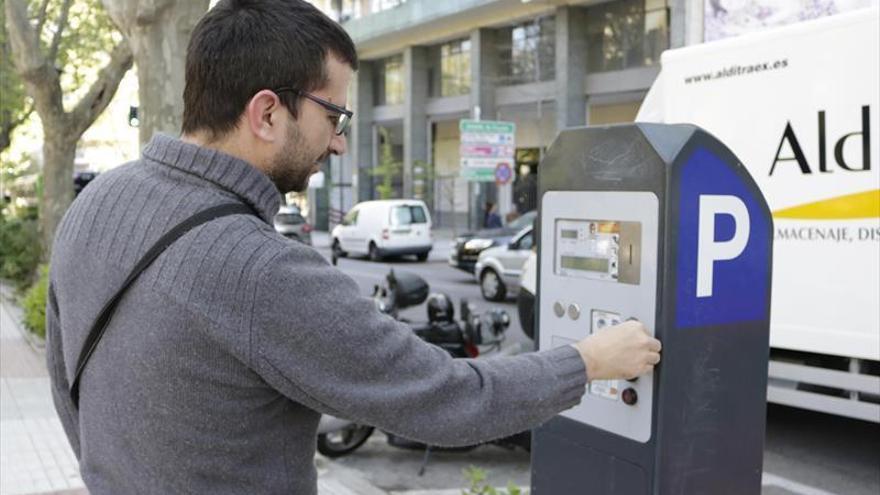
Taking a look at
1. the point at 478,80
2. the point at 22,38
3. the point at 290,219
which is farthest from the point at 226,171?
the point at 478,80

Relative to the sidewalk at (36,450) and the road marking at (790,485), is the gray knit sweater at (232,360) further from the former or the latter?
the road marking at (790,485)

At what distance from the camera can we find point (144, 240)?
1497 mm

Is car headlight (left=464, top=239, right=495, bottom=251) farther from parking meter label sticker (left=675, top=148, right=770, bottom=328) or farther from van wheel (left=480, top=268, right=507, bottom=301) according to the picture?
parking meter label sticker (left=675, top=148, right=770, bottom=328)

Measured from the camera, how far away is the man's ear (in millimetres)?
1508

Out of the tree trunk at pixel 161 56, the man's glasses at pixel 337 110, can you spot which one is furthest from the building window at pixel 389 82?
the man's glasses at pixel 337 110

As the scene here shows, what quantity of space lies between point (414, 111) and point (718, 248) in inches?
1246

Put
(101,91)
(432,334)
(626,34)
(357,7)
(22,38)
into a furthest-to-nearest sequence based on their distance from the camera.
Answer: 1. (357,7)
2. (626,34)
3. (101,91)
4. (22,38)
5. (432,334)

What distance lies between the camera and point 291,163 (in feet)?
5.25

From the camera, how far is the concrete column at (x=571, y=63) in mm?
25719

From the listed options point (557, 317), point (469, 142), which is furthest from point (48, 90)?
point (469, 142)

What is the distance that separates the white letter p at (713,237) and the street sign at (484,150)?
1991 centimetres

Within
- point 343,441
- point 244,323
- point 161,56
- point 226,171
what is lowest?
point 343,441

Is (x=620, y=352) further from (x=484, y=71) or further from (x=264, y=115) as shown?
(x=484, y=71)

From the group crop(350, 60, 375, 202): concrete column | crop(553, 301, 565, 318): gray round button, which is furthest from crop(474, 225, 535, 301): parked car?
crop(350, 60, 375, 202): concrete column
